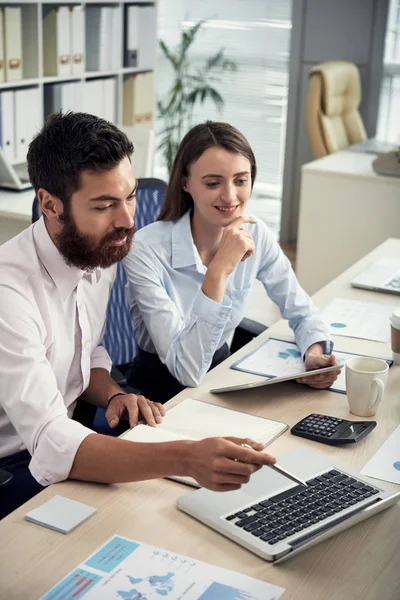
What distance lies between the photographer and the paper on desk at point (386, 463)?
4.79 ft

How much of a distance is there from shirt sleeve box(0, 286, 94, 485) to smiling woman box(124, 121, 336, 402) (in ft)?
1.46

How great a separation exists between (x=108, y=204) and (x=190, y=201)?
0.63m

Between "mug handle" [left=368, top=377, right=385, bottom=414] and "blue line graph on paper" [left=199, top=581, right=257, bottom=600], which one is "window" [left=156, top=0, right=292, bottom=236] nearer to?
"mug handle" [left=368, top=377, right=385, bottom=414]

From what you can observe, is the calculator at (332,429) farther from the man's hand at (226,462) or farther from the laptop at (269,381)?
the man's hand at (226,462)

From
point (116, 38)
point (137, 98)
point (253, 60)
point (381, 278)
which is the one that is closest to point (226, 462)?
point (381, 278)

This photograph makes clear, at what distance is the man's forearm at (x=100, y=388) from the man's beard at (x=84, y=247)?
0.31m

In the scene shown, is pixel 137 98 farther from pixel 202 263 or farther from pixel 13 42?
pixel 202 263

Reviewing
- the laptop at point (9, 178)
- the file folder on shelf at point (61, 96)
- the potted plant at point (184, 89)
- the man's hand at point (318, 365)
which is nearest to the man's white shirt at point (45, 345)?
the man's hand at point (318, 365)

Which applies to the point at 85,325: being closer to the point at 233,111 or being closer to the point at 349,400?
the point at 349,400

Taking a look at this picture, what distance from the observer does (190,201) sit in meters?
2.22

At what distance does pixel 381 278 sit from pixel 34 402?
1435 mm

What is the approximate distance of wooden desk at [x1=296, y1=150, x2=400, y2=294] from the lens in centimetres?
414

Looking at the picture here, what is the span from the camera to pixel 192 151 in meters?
2.15

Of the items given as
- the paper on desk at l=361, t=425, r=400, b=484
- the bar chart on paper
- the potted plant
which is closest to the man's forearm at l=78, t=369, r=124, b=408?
the paper on desk at l=361, t=425, r=400, b=484
